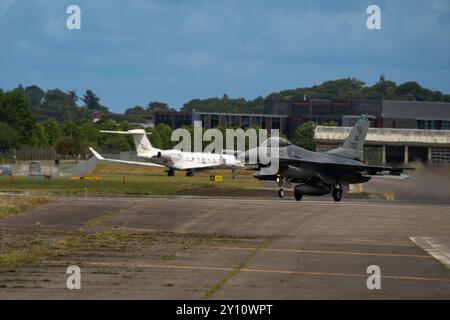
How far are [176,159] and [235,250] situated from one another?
55630 mm

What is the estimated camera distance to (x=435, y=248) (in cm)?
2902

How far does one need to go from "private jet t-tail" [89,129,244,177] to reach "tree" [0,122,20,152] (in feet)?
121

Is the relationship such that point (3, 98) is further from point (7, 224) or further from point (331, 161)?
point (7, 224)

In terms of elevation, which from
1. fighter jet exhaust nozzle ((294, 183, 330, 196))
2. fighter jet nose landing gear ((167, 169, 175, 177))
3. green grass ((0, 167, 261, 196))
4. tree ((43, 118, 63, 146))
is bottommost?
fighter jet nose landing gear ((167, 169, 175, 177))

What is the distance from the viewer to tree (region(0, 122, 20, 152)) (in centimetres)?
11788

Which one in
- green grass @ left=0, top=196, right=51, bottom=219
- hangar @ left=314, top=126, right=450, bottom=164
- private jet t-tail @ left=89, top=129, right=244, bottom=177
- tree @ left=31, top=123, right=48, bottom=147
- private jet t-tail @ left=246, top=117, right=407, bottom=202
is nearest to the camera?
green grass @ left=0, top=196, right=51, bottom=219

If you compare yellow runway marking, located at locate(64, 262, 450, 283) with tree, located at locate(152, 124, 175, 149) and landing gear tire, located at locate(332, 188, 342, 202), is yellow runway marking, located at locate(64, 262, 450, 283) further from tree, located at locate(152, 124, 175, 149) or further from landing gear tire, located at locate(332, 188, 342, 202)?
tree, located at locate(152, 124, 175, 149)

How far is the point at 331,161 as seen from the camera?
4897cm

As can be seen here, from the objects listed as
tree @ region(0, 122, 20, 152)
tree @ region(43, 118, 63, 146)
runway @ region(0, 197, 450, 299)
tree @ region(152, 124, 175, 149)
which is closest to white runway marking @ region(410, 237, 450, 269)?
runway @ region(0, 197, 450, 299)

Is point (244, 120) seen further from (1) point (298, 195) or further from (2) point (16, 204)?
(2) point (16, 204)

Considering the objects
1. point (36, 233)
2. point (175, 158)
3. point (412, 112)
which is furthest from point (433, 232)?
point (412, 112)

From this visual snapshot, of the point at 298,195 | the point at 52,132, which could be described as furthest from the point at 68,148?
the point at 298,195

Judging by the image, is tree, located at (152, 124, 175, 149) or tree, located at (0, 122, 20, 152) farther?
tree, located at (152, 124, 175, 149)
